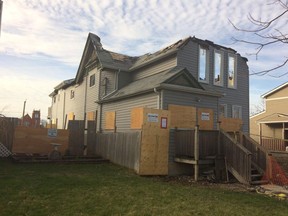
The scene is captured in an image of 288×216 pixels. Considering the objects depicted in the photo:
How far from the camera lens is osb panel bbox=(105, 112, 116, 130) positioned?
1778 centimetres

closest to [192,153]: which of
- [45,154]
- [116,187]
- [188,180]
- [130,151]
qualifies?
[188,180]

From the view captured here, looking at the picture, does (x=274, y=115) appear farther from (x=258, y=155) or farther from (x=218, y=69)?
(x=258, y=155)

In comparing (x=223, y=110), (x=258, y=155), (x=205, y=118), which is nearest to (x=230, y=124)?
(x=223, y=110)

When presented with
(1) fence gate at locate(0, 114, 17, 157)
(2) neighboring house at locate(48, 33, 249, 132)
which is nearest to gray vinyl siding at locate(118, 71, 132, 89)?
(2) neighboring house at locate(48, 33, 249, 132)

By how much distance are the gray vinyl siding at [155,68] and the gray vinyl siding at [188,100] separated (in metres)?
2.92

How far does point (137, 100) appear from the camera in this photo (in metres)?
15.4

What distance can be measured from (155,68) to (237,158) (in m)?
8.81

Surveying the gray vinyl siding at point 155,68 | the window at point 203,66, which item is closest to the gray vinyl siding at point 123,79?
the gray vinyl siding at point 155,68

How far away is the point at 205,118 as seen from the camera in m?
14.7

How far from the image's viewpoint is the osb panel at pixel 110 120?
58.3 ft

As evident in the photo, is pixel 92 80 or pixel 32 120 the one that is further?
pixel 32 120

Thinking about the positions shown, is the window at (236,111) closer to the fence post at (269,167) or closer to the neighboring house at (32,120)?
the fence post at (269,167)

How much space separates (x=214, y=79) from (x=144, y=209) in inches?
546

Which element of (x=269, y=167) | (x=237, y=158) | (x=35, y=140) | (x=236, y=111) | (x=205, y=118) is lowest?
(x=269, y=167)
